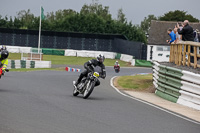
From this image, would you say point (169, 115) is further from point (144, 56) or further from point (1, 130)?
point (144, 56)

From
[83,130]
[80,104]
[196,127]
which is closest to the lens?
[83,130]

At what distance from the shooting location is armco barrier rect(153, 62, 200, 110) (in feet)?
46.8

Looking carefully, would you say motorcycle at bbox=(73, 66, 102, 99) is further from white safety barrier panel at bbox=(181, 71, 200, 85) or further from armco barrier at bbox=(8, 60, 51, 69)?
armco barrier at bbox=(8, 60, 51, 69)

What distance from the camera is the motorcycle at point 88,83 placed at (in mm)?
14750

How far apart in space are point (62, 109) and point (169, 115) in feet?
8.32

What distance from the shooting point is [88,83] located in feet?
49.2

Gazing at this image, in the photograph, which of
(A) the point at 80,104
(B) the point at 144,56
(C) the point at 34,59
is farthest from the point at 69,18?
(A) the point at 80,104

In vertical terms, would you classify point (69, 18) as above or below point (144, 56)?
above

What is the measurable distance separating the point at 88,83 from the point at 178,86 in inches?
114

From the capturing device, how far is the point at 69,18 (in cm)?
9269

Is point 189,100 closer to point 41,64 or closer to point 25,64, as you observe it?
point 25,64

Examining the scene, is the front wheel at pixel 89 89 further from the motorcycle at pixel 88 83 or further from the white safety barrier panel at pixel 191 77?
the white safety barrier panel at pixel 191 77

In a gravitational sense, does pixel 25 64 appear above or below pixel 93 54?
below

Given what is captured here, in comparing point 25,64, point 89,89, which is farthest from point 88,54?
point 89,89
